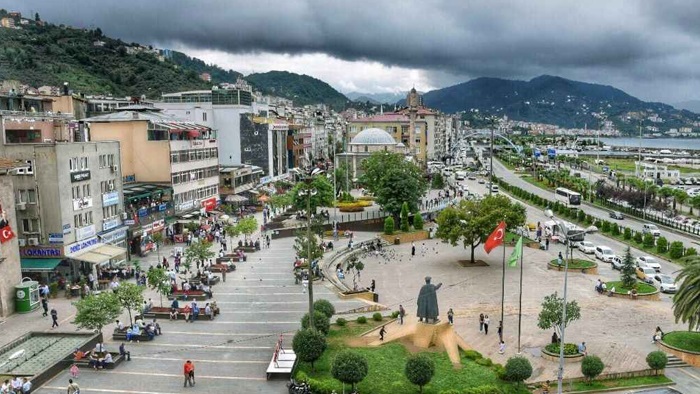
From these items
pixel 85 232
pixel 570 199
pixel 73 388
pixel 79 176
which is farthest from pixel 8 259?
pixel 570 199

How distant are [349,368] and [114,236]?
2822 centimetres

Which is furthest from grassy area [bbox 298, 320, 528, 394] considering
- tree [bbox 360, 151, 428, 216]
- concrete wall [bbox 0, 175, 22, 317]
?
tree [bbox 360, 151, 428, 216]

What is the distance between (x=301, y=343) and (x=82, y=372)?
970cm

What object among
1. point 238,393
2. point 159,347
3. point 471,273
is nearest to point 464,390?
point 238,393

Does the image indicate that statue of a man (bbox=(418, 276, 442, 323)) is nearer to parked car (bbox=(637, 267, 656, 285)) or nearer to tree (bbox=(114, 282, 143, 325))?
tree (bbox=(114, 282, 143, 325))

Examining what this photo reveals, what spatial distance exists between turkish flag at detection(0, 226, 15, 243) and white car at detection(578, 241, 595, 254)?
148 ft

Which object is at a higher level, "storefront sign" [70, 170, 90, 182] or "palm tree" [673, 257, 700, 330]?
"storefront sign" [70, 170, 90, 182]

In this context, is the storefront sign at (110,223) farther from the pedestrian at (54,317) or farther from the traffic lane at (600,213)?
the traffic lane at (600,213)

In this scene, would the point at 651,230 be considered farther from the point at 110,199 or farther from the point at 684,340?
the point at 110,199

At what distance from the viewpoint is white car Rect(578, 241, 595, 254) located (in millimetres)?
51969

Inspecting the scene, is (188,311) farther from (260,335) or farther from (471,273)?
(471,273)

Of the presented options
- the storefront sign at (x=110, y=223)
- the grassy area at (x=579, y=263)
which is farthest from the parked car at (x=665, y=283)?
the storefront sign at (x=110, y=223)

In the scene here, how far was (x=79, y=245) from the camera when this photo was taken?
38.5m

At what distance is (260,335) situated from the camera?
29234mm
